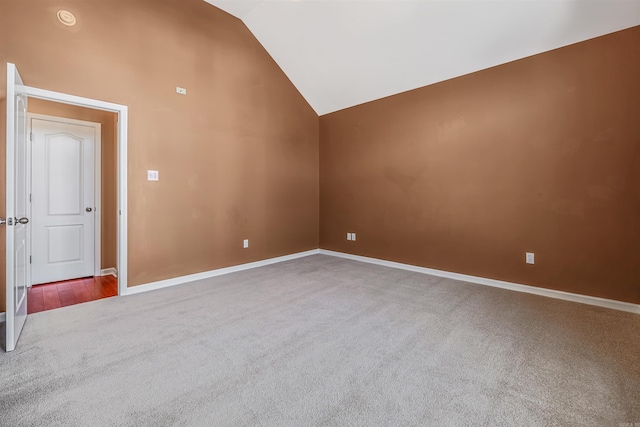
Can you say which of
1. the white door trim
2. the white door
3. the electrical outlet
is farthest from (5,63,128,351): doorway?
the electrical outlet

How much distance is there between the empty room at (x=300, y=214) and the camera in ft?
5.34

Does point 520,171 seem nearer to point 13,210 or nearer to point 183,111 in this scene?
point 183,111

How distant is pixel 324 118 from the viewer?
17.4ft

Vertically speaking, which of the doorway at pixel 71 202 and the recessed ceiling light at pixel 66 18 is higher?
the recessed ceiling light at pixel 66 18

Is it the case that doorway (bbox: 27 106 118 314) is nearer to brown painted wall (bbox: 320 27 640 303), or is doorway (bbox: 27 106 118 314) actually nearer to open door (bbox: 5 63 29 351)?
open door (bbox: 5 63 29 351)

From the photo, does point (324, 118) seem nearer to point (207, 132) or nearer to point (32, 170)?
point (207, 132)

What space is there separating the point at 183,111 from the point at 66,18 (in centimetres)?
126

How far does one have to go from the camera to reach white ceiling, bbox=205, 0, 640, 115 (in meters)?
2.75

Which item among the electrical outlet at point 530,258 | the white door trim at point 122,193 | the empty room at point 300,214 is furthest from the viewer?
the electrical outlet at point 530,258

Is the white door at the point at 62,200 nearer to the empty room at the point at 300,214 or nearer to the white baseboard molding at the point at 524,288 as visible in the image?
the empty room at the point at 300,214

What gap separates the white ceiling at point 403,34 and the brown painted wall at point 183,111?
0.54m

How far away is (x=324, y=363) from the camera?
6.02 feet

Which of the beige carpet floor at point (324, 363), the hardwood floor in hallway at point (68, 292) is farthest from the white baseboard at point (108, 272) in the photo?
the beige carpet floor at point (324, 363)

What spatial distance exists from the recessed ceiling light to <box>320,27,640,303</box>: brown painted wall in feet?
12.2
